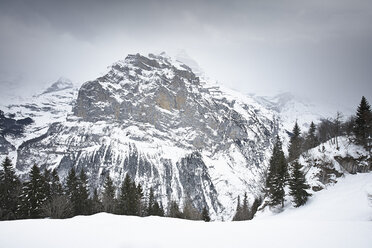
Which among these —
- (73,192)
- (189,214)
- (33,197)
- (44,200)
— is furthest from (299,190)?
(33,197)

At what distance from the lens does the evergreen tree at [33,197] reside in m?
30.1

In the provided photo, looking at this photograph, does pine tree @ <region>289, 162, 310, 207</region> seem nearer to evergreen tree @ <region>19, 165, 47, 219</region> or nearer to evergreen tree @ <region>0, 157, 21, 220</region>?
evergreen tree @ <region>19, 165, 47, 219</region>

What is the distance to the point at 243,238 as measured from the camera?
962cm

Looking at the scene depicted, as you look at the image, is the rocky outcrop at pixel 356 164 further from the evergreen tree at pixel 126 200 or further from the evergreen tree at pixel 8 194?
the evergreen tree at pixel 8 194

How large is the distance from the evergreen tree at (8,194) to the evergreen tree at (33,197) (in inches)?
78.3

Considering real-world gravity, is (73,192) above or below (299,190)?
above

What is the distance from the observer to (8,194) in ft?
108

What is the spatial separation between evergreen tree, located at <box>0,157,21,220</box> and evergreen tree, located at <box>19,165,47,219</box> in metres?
1.99

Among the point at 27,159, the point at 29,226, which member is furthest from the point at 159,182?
the point at 29,226

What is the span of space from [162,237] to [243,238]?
12.0 ft

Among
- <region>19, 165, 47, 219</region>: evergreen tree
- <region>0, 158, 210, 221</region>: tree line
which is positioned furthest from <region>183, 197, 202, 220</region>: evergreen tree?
<region>19, 165, 47, 219</region>: evergreen tree

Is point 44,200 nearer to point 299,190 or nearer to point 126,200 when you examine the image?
point 126,200

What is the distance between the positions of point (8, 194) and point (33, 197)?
5.56m

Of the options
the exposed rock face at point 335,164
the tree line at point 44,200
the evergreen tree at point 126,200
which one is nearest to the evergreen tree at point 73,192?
the tree line at point 44,200
